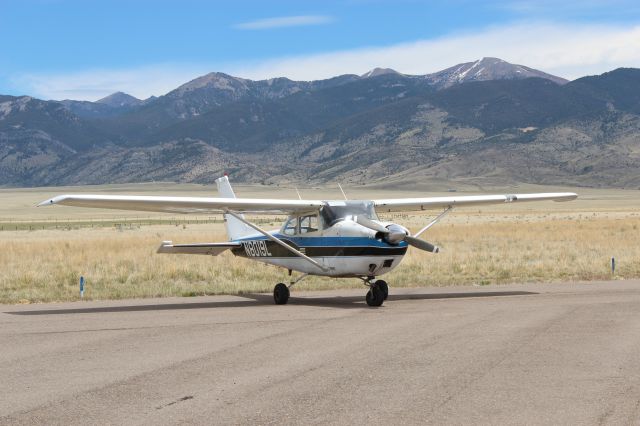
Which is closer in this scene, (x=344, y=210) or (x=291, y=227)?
(x=344, y=210)

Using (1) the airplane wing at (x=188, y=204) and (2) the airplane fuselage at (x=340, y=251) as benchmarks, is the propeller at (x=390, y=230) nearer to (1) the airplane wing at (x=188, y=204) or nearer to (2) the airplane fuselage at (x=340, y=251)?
(2) the airplane fuselage at (x=340, y=251)

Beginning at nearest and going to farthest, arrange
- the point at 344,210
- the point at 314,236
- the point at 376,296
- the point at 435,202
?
the point at 376,296 → the point at 344,210 → the point at 314,236 → the point at 435,202

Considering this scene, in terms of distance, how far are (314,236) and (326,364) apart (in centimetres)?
838

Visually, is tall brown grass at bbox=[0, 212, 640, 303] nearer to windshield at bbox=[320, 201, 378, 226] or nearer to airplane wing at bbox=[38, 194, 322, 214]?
airplane wing at bbox=[38, 194, 322, 214]

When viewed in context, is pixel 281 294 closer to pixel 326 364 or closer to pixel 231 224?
pixel 231 224

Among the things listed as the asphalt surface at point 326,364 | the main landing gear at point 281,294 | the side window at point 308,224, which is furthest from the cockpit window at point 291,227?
the asphalt surface at point 326,364

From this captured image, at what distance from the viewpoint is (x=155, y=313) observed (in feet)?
57.1

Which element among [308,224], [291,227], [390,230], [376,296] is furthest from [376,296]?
[291,227]

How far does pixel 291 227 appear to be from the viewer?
20.1 meters

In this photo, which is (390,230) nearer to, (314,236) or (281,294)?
(314,236)

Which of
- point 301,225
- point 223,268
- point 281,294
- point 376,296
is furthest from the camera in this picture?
point 223,268

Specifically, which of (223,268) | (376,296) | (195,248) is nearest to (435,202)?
(376,296)

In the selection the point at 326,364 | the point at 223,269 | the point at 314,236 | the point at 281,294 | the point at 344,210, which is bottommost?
the point at 223,269

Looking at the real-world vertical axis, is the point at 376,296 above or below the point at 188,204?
below
